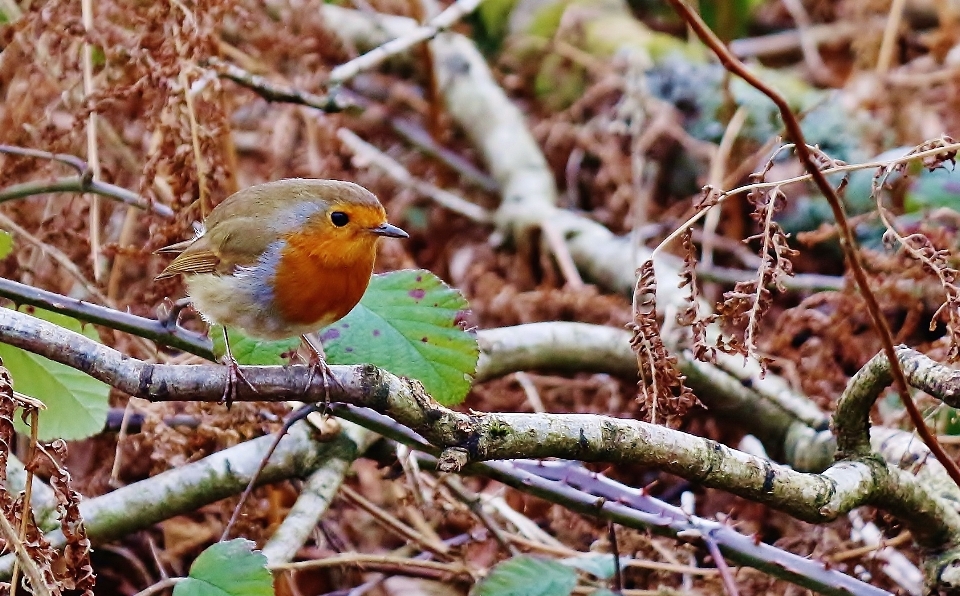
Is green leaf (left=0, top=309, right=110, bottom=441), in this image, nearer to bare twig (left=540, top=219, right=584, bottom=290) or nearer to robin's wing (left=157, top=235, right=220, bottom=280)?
robin's wing (left=157, top=235, right=220, bottom=280)

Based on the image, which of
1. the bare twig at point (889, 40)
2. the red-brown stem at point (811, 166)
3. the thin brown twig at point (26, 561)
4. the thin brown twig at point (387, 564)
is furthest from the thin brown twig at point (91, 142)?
the bare twig at point (889, 40)

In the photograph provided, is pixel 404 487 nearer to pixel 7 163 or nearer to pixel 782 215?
pixel 7 163

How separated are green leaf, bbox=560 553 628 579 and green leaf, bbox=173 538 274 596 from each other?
802mm

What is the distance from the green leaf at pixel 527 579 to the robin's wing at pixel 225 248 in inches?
35.4

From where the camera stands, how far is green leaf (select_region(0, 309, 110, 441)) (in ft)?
7.36

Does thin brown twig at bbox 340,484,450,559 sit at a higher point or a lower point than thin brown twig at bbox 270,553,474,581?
higher

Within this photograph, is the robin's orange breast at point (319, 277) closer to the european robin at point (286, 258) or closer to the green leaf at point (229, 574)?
the european robin at point (286, 258)

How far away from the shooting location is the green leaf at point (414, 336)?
2.18 metres

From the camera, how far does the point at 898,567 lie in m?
2.56

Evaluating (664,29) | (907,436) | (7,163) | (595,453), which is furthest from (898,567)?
(664,29)

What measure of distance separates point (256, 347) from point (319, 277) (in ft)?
0.84

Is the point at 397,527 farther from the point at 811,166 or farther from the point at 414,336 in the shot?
the point at 811,166

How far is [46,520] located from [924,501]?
1958 millimetres

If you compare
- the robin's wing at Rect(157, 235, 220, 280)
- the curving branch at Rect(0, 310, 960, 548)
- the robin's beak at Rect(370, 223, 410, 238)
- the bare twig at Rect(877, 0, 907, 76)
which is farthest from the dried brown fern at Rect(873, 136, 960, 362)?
the bare twig at Rect(877, 0, 907, 76)
